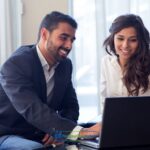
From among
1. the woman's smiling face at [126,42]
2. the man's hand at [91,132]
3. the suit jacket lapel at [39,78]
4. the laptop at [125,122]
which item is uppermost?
the woman's smiling face at [126,42]

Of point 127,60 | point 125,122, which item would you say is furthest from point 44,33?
point 125,122

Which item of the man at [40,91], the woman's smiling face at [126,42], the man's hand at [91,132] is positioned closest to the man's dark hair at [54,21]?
the man at [40,91]

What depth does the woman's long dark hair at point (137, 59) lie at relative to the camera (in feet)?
6.51

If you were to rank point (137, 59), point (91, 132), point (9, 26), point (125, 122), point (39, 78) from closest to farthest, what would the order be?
point (125, 122) → point (91, 132) → point (39, 78) → point (137, 59) → point (9, 26)

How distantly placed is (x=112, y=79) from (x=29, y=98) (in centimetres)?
61

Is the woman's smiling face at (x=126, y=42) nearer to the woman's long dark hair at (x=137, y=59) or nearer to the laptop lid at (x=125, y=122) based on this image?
the woman's long dark hair at (x=137, y=59)

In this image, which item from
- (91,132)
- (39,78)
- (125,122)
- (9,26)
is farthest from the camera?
(9,26)

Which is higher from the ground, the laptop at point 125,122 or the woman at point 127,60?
the woman at point 127,60

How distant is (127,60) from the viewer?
6.76ft

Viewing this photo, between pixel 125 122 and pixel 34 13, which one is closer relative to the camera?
pixel 125 122

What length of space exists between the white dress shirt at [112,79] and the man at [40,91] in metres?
0.21

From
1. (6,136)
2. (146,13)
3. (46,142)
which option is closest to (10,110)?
(6,136)

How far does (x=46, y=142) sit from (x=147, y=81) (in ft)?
2.38

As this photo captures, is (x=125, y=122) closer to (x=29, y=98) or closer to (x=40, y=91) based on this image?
(x=29, y=98)
